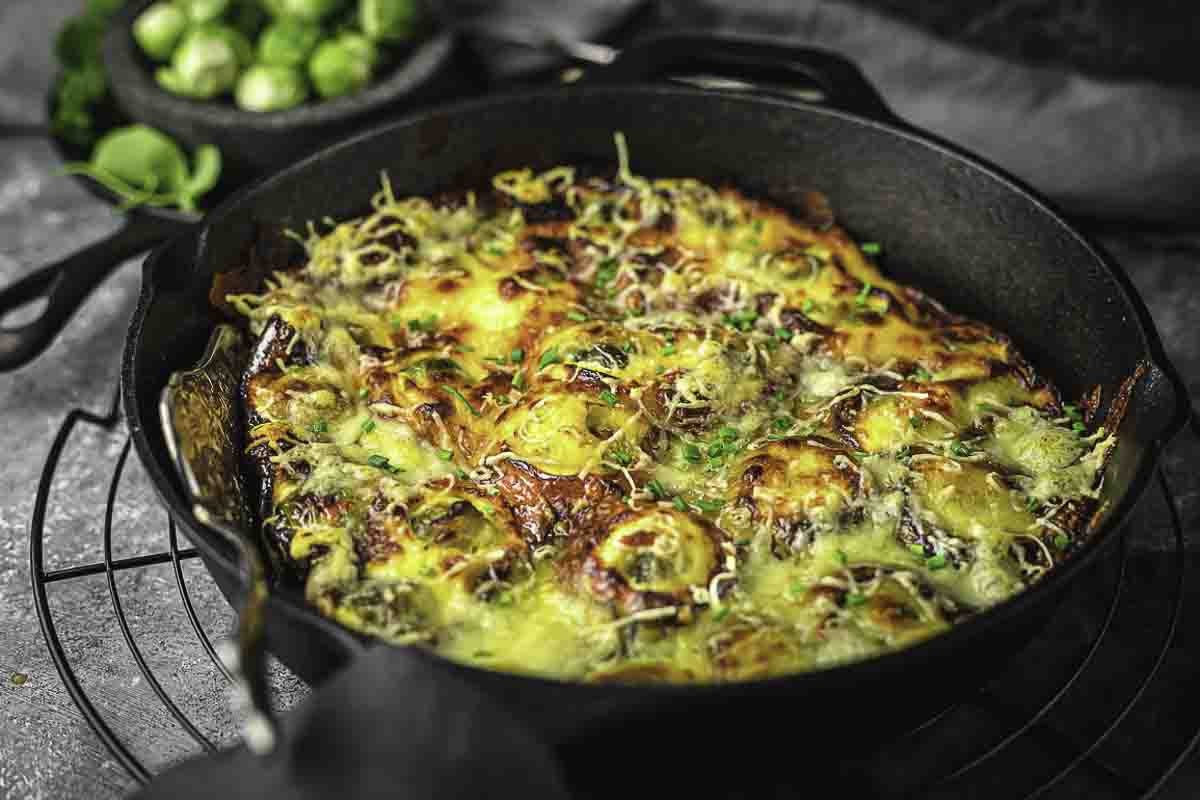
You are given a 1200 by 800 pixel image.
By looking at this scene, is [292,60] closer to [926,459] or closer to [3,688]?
[3,688]

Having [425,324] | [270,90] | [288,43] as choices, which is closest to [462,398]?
[425,324]

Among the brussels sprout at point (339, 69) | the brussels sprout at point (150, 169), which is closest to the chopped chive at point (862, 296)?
the brussels sprout at point (339, 69)

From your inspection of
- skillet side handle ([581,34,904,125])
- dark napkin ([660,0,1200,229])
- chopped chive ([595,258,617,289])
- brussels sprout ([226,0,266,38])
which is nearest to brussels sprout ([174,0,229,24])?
brussels sprout ([226,0,266,38])

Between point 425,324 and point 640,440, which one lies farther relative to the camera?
point 425,324

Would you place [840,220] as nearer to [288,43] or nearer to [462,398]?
[462,398]

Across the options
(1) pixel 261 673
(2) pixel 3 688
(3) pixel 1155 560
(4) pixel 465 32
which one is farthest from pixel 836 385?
(4) pixel 465 32
